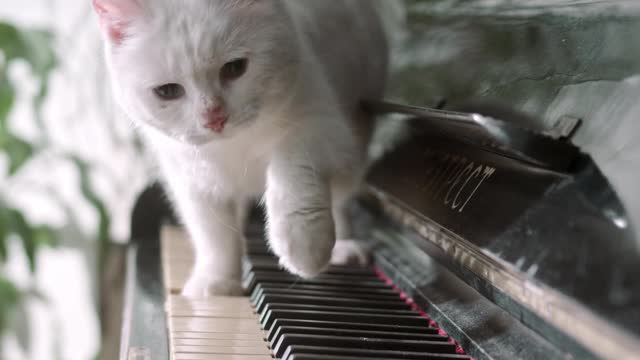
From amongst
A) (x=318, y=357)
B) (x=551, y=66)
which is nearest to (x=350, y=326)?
(x=318, y=357)

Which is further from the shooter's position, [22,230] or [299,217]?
[22,230]

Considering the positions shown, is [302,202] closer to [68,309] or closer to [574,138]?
[574,138]

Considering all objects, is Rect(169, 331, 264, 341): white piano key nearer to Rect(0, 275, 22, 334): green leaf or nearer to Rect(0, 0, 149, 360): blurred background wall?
Rect(0, 0, 149, 360): blurred background wall

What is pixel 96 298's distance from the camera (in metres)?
2.41

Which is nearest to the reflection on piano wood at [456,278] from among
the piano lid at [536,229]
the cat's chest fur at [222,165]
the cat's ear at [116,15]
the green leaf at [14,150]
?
the piano lid at [536,229]

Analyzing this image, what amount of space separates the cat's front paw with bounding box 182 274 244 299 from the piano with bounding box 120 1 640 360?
0.03m

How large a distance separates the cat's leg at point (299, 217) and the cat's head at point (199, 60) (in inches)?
4.1

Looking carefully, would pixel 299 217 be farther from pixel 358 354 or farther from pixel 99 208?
pixel 99 208

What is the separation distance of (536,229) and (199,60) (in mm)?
539

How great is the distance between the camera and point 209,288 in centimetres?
135

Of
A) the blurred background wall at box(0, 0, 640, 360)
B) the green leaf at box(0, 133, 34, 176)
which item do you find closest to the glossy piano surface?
the blurred background wall at box(0, 0, 640, 360)

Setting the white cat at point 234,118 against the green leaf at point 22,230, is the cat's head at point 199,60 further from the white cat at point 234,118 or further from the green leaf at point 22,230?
the green leaf at point 22,230

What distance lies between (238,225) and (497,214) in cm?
71

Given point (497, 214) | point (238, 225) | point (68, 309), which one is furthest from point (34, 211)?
point (497, 214)
